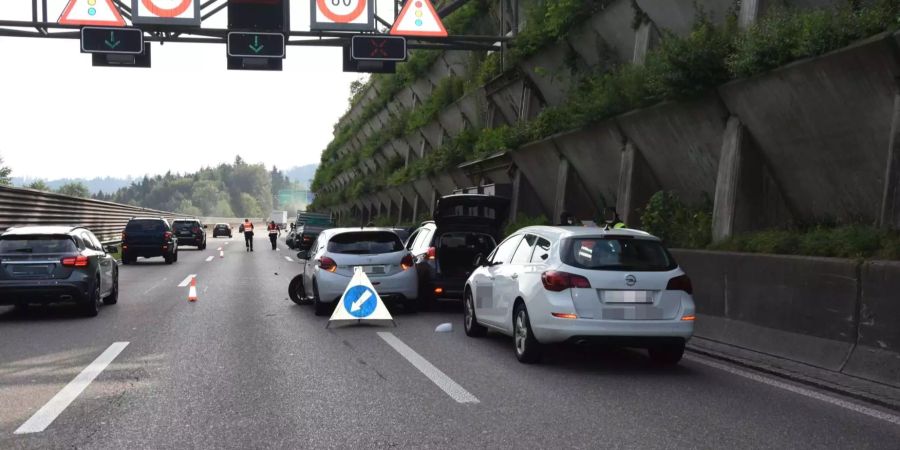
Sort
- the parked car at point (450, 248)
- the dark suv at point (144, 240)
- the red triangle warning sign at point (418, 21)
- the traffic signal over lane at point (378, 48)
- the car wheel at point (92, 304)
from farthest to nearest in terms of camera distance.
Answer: the dark suv at point (144, 240), the red triangle warning sign at point (418, 21), the traffic signal over lane at point (378, 48), the parked car at point (450, 248), the car wheel at point (92, 304)

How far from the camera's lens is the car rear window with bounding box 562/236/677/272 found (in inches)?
348

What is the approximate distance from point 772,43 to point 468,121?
2714cm

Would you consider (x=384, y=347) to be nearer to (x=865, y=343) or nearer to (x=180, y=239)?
(x=865, y=343)

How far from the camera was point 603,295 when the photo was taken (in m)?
8.61

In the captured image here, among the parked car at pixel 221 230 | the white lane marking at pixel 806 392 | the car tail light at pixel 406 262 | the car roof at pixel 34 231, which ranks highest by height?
the car roof at pixel 34 231

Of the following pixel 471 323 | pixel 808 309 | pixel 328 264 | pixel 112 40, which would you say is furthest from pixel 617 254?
pixel 112 40

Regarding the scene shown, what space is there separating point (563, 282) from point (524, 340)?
3.18 ft

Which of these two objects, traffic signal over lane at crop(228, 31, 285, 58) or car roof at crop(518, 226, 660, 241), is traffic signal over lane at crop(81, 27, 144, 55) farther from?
car roof at crop(518, 226, 660, 241)

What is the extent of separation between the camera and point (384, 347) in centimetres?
1043

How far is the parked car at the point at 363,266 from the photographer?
45.7 ft

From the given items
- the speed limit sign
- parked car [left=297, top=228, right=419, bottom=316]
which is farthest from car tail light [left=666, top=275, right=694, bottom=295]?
the speed limit sign

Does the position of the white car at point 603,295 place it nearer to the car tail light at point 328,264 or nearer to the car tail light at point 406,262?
the car tail light at point 406,262

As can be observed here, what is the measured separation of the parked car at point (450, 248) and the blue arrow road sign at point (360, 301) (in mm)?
2420

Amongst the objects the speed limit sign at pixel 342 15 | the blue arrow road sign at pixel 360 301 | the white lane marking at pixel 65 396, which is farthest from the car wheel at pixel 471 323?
the speed limit sign at pixel 342 15
